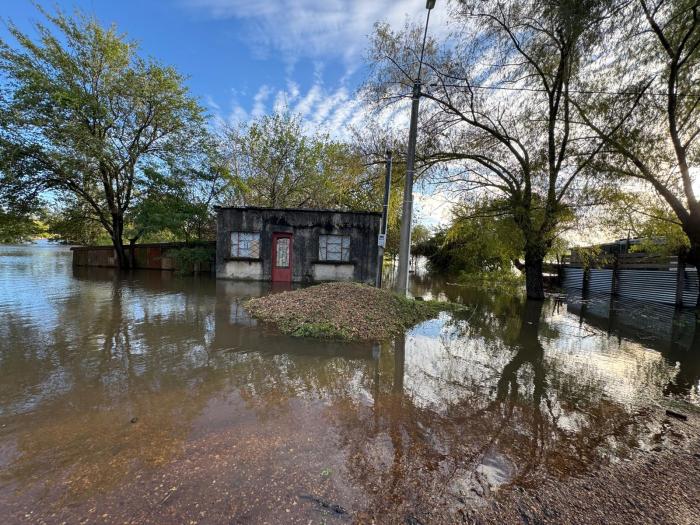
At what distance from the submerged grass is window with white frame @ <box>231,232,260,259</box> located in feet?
21.1

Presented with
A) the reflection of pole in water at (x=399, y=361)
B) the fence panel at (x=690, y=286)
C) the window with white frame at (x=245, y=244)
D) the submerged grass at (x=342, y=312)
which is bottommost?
the reflection of pole in water at (x=399, y=361)

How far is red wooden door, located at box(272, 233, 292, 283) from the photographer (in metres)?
13.7

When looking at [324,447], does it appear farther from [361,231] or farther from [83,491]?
[361,231]

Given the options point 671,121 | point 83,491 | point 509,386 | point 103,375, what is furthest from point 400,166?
point 83,491

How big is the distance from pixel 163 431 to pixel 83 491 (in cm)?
65

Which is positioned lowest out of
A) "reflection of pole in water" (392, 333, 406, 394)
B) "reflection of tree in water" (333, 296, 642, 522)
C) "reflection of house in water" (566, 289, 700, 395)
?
"reflection of house in water" (566, 289, 700, 395)

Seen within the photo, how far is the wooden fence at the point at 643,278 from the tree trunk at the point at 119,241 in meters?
21.1

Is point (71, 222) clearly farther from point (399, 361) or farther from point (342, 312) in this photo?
point (399, 361)

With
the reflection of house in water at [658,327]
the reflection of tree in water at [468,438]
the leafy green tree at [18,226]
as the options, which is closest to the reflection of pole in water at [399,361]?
the reflection of tree in water at [468,438]

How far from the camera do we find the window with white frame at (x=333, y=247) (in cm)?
1366

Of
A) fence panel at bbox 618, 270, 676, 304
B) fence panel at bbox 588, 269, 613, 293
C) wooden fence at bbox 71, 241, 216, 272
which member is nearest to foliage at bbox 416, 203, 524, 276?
fence panel at bbox 588, 269, 613, 293

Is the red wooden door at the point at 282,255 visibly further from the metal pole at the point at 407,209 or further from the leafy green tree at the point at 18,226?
the leafy green tree at the point at 18,226

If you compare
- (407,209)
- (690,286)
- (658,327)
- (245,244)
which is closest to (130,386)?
(407,209)

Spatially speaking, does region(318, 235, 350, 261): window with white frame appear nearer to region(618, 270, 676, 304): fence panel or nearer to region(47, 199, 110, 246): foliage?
region(618, 270, 676, 304): fence panel
